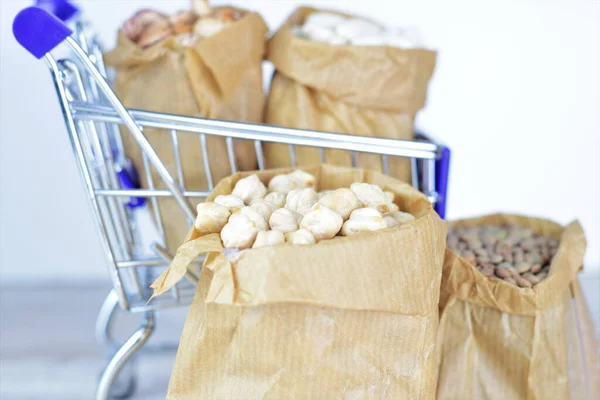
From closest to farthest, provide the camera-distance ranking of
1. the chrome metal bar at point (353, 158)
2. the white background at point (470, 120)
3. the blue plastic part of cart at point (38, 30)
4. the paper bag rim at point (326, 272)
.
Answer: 1. the paper bag rim at point (326, 272)
2. the blue plastic part of cart at point (38, 30)
3. the chrome metal bar at point (353, 158)
4. the white background at point (470, 120)

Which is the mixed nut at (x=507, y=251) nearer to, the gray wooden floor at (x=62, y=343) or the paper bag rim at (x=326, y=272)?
the paper bag rim at (x=326, y=272)

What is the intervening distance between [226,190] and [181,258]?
19cm

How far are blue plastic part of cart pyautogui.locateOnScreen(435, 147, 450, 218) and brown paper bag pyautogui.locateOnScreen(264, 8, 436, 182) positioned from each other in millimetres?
123

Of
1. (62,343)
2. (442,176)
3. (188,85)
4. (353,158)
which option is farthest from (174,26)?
(62,343)

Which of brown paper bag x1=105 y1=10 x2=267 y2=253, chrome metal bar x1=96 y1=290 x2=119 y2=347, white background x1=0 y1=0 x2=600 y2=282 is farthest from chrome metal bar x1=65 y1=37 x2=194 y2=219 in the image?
white background x1=0 y1=0 x2=600 y2=282

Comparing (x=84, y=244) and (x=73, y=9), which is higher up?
(x=73, y=9)

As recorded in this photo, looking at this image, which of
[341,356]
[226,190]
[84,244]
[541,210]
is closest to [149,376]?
[84,244]

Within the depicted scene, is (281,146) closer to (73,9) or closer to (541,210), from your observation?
(73,9)

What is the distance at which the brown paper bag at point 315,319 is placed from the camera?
20.8 inches

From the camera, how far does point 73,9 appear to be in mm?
924

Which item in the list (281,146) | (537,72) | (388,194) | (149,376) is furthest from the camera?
(537,72)

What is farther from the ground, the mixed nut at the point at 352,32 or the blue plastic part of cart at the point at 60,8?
the blue plastic part of cart at the point at 60,8

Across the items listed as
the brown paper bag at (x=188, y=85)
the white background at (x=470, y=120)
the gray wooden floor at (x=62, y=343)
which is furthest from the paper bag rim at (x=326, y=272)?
the white background at (x=470, y=120)

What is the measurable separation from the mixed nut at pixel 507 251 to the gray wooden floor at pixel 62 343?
568 millimetres
